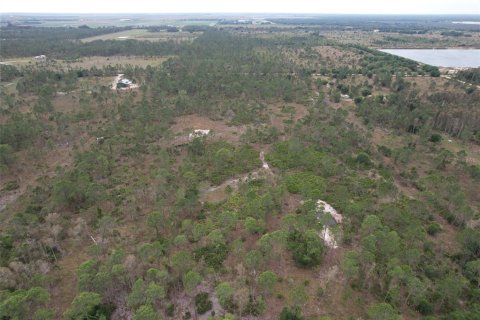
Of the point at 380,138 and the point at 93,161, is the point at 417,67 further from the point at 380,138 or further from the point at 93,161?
the point at 93,161

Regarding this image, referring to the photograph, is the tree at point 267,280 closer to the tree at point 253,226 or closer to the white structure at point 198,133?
the tree at point 253,226

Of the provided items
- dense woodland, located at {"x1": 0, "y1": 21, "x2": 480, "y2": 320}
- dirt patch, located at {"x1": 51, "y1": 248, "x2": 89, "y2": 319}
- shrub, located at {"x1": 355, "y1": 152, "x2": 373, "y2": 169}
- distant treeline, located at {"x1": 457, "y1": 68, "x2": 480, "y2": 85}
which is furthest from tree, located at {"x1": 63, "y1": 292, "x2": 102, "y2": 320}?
distant treeline, located at {"x1": 457, "y1": 68, "x2": 480, "y2": 85}

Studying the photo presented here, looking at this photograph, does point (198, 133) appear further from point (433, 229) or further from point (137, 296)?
point (433, 229)

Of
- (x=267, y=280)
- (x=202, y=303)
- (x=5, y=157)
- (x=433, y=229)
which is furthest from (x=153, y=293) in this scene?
(x=5, y=157)

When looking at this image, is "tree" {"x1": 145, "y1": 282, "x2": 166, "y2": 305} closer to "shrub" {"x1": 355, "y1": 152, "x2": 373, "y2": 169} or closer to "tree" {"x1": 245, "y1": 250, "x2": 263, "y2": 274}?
"tree" {"x1": 245, "y1": 250, "x2": 263, "y2": 274}

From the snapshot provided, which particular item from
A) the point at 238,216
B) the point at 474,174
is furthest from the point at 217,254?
the point at 474,174
